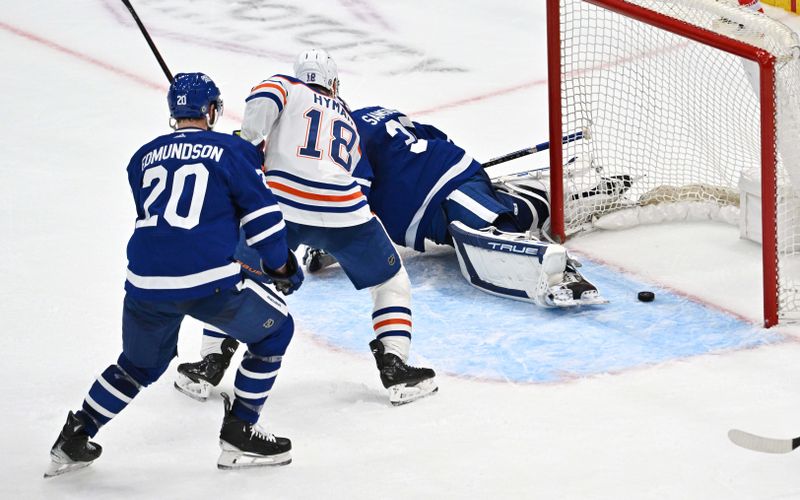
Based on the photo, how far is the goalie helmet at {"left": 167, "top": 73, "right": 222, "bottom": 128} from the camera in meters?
3.04

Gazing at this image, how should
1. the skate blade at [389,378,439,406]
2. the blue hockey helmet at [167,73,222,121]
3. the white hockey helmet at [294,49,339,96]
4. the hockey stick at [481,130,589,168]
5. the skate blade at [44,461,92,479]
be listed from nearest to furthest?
1. the blue hockey helmet at [167,73,222,121]
2. the skate blade at [44,461,92,479]
3. the skate blade at [389,378,439,406]
4. the white hockey helmet at [294,49,339,96]
5. the hockey stick at [481,130,589,168]

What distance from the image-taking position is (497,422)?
11.1 feet

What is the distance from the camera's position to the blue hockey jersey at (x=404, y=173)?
4551 millimetres

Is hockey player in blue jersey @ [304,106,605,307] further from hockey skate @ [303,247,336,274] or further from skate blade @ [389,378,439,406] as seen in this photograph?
skate blade @ [389,378,439,406]

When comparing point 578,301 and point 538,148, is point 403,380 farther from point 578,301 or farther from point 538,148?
point 538,148

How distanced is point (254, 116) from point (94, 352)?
3.02 ft

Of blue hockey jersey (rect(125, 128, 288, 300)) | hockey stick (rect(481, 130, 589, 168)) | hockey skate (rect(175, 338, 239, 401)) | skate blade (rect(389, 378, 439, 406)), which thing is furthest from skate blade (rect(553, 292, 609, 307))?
blue hockey jersey (rect(125, 128, 288, 300))

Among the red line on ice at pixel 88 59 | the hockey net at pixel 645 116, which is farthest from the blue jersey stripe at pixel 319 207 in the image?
the red line on ice at pixel 88 59

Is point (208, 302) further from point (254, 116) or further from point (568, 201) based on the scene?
point (568, 201)

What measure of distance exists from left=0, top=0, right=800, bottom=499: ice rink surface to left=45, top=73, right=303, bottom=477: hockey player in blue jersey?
0.43 feet

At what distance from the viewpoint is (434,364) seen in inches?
151

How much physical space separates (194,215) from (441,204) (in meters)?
1.76

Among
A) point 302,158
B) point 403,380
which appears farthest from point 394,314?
point 302,158

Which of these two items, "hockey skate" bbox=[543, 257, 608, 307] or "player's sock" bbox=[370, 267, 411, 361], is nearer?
"player's sock" bbox=[370, 267, 411, 361]
